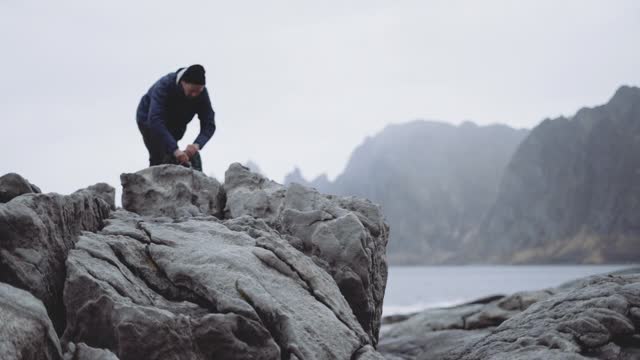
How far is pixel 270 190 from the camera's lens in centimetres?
1259

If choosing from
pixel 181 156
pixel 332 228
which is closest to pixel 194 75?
pixel 181 156

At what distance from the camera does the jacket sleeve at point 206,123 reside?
1374 centimetres

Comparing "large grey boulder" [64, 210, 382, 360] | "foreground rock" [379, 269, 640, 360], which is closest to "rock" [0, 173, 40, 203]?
"large grey boulder" [64, 210, 382, 360]

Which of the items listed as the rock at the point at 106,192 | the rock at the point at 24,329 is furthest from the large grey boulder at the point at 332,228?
the rock at the point at 24,329

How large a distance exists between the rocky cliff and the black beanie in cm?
199

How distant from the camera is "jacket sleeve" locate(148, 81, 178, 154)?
13.0 m

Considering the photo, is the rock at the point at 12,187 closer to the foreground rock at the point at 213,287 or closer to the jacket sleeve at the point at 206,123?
the foreground rock at the point at 213,287

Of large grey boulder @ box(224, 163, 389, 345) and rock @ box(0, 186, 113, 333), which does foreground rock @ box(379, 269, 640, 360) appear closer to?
large grey boulder @ box(224, 163, 389, 345)

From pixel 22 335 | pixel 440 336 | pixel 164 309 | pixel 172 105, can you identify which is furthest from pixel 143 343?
pixel 440 336

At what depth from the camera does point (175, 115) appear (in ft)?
45.0

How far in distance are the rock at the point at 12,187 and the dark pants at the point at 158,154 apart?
4.25 metres

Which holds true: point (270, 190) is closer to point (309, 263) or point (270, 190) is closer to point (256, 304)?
point (309, 263)

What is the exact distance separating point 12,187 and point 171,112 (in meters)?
4.73

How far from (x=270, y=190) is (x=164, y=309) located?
4.63m
